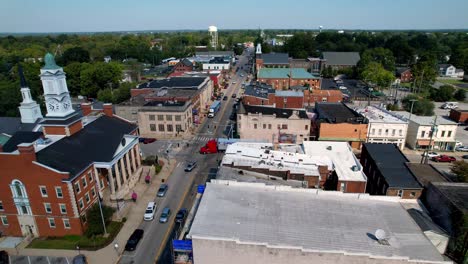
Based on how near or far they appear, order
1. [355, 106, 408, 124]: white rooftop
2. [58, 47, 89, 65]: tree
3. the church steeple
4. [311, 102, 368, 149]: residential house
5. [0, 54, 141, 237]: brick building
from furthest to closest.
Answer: [58, 47, 89, 65]: tree → [355, 106, 408, 124]: white rooftop → [311, 102, 368, 149]: residential house → the church steeple → [0, 54, 141, 237]: brick building

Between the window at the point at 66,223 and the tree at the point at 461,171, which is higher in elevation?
the tree at the point at 461,171

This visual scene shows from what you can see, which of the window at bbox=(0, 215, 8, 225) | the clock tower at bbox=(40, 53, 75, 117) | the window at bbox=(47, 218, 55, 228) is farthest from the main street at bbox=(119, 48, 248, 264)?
the clock tower at bbox=(40, 53, 75, 117)

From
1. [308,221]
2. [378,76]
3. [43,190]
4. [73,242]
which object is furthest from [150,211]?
[378,76]

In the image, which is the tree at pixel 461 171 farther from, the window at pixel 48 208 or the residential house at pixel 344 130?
the window at pixel 48 208

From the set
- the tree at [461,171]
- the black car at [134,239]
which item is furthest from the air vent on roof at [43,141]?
the tree at [461,171]

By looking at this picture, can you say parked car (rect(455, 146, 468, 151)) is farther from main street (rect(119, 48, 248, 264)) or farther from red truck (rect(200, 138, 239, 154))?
main street (rect(119, 48, 248, 264))

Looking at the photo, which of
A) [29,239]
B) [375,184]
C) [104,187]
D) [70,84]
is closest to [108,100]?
[70,84]

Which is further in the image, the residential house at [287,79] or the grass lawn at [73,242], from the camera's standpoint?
the residential house at [287,79]

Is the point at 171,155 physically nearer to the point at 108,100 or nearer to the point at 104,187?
the point at 104,187
